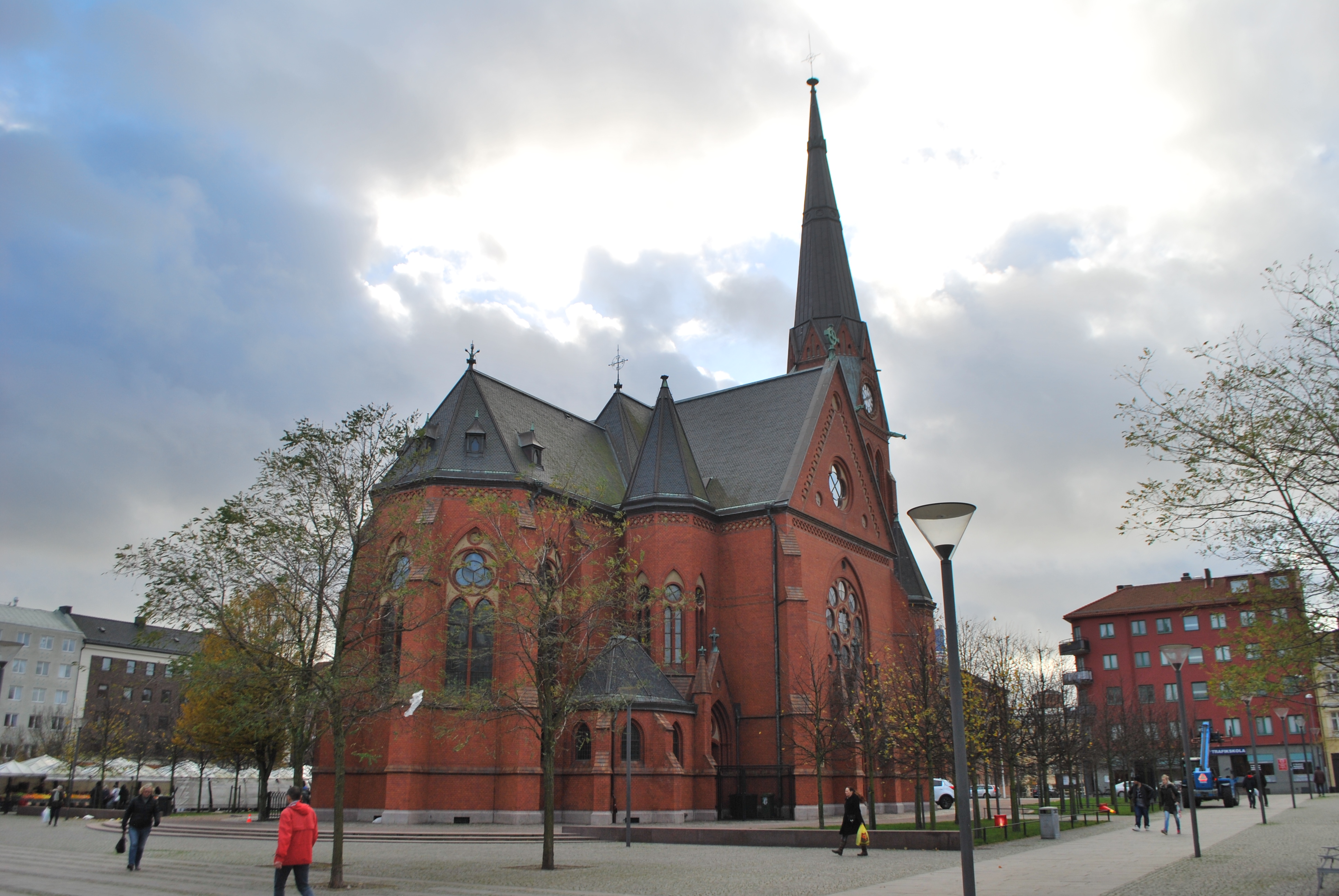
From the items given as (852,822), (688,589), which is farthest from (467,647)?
(852,822)

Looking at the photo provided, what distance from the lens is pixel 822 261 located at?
2404 inches

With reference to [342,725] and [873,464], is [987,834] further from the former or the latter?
[873,464]

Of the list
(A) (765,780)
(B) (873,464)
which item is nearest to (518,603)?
(A) (765,780)

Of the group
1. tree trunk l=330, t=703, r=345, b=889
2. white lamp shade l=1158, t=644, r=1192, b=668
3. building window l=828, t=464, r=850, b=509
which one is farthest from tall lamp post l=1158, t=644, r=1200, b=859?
building window l=828, t=464, r=850, b=509

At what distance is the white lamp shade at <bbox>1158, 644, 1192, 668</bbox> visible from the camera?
22.3m

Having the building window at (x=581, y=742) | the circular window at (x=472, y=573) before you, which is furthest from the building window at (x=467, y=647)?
the building window at (x=581, y=742)

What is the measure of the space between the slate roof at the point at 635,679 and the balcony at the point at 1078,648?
6531 cm

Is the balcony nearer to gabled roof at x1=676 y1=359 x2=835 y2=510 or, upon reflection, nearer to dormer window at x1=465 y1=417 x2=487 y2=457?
gabled roof at x1=676 y1=359 x2=835 y2=510

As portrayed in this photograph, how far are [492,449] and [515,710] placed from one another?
1724cm

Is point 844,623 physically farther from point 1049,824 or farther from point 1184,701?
point 1184,701

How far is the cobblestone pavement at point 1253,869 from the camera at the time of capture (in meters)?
16.1

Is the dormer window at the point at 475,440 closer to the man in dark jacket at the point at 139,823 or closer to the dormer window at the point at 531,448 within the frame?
the dormer window at the point at 531,448

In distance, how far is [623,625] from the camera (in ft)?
83.7

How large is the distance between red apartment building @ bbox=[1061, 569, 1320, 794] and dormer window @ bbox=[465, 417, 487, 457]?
46.3 metres
